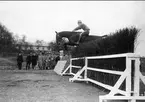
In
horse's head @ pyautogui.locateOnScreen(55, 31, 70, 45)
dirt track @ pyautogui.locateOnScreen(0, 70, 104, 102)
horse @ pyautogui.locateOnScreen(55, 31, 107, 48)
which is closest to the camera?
dirt track @ pyautogui.locateOnScreen(0, 70, 104, 102)

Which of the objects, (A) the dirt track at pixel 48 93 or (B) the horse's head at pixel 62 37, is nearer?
(A) the dirt track at pixel 48 93

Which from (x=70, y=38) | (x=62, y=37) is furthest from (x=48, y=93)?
(x=62, y=37)

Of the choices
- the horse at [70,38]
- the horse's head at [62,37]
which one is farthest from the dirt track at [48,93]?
the horse's head at [62,37]

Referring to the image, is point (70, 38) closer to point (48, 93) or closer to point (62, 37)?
point (62, 37)

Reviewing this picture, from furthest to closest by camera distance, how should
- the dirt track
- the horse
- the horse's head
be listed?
1. the horse's head
2. the horse
3. the dirt track

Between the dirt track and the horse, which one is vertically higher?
the horse

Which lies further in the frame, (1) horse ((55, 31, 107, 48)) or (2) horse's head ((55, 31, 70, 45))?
(2) horse's head ((55, 31, 70, 45))

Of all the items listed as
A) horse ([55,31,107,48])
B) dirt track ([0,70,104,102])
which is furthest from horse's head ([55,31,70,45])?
dirt track ([0,70,104,102])

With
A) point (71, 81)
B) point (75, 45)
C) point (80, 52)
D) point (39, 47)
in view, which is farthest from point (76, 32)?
point (39, 47)

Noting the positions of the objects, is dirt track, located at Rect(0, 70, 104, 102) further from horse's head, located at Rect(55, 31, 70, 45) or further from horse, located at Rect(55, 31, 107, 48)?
horse's head, located at Rect(55, 31, 70, 45)

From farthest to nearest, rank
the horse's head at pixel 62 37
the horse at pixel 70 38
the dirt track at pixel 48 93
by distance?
1. the horse's head at pixel 62 37
2. the horse at pixel 70 38
3. the dirt track at pixel 48 93

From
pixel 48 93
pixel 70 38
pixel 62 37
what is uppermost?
pixel 62 37

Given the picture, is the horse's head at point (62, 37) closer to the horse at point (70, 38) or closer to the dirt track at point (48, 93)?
the horse at point (70, 38)

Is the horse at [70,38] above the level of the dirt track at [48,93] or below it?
above
